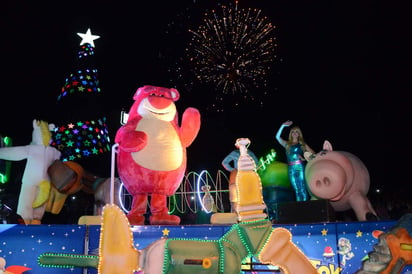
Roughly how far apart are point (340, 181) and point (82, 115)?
5652mm

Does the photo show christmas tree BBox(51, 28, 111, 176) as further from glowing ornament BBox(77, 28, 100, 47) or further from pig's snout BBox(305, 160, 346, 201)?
pig's snout BBox(305, 160, 346, 201)

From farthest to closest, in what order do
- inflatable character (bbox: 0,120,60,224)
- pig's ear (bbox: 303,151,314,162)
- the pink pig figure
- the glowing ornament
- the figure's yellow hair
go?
the glowing ornament < pig's ear (bbox: 303,151,314,162) < the figure's yellow hair < the pink pig figure < inflatable character (bbox: 0,120,60,224)

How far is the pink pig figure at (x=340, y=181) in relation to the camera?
5742 millimetres

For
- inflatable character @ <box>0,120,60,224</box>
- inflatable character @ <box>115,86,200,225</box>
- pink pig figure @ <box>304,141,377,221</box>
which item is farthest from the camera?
pink pig figure @ <box>304,141,377,221</box>

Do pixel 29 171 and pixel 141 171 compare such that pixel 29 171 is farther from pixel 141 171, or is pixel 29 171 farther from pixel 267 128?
pixel 267 128

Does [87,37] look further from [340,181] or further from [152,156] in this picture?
[340,181]

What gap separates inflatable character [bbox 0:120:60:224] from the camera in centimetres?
563

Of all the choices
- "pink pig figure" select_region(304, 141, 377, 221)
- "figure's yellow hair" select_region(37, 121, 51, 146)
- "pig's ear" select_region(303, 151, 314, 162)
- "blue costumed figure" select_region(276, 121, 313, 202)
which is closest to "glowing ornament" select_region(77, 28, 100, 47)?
"figure's yellow hair" select_region(37, 121, 51, 146)

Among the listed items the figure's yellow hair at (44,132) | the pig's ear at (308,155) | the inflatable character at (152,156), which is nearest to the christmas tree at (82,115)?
the figure's yellow hair at (44,132)

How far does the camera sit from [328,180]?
5.77 meters

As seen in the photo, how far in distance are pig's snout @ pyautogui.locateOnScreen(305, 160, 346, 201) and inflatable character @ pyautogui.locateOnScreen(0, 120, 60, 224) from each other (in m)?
3.57

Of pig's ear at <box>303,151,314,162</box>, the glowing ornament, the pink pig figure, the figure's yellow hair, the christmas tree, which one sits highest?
the glowing ornament

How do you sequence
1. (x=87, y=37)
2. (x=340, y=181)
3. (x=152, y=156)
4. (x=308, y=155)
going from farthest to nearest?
(x=87, y=37) < (x=308, y=155) < (x=340, y=181) < (x=152, y=156)

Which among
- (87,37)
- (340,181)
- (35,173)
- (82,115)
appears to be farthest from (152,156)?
(87,37)
